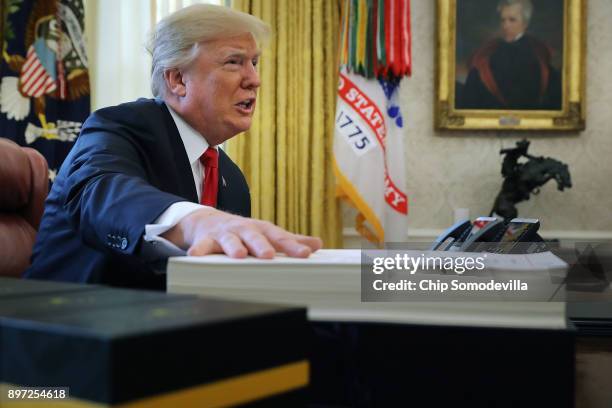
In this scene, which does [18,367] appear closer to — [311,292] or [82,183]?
[311,292]

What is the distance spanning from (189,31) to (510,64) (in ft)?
10.4

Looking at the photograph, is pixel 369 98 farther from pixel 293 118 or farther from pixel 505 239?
pixel 505 239

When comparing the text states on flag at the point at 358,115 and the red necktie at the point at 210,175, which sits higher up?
the text states on flag at the point at 358,115

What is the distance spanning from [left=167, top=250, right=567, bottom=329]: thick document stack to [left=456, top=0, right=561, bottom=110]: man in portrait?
4.13 metres

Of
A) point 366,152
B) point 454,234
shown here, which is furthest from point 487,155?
point 454,234

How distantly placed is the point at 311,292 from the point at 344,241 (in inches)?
156

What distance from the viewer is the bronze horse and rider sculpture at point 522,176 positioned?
13.6ft

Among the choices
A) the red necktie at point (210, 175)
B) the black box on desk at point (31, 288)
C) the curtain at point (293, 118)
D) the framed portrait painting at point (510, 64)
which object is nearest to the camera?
the black box on desk at point (31, 288)

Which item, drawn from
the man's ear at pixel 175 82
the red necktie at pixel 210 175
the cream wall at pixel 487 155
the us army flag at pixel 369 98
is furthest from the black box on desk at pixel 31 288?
the cream wall at pixel 487 155

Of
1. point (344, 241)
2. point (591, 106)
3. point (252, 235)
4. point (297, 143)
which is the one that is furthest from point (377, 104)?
point (252, 235)

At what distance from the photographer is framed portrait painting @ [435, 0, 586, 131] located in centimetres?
461

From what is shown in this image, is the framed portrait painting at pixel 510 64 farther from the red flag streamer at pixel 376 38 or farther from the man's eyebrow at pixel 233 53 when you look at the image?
the man's eyebrow at pixel 233 53

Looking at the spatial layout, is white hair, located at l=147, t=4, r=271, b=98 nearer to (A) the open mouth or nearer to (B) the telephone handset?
(A) the open mouth

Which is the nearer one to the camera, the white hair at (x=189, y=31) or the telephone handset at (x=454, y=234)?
the telephone handset at (x=454, y=234)
